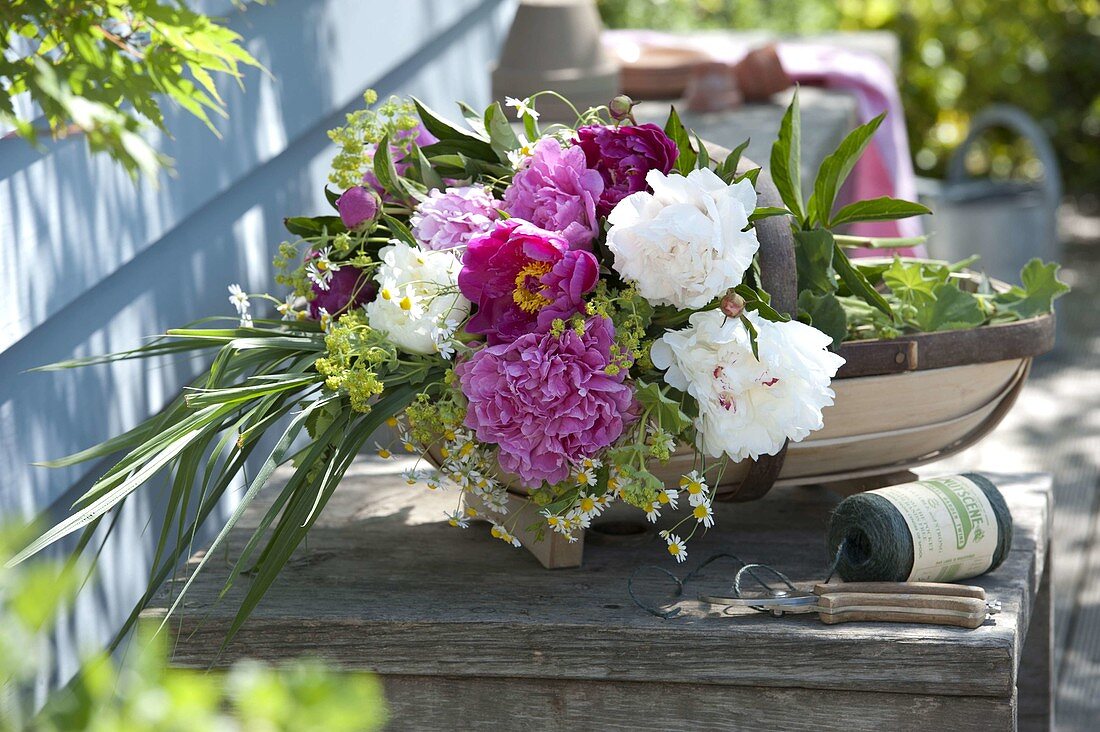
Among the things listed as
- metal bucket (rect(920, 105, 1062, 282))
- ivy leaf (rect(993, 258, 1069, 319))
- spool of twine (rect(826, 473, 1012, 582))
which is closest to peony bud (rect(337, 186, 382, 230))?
spool of twine (rect(826, 473, 1012, 582))

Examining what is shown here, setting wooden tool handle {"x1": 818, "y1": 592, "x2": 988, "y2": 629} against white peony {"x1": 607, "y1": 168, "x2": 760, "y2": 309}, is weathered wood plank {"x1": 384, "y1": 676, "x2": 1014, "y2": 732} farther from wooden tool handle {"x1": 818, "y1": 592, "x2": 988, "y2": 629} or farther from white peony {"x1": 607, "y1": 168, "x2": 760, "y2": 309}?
white peony {"x1": 607, "y1": 168, "x2": 760, "y2": 309}

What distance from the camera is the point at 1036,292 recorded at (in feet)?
4.53

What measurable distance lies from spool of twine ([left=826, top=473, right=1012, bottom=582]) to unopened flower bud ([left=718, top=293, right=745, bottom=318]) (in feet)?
0.84

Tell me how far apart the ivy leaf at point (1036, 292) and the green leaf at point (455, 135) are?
1.98ft

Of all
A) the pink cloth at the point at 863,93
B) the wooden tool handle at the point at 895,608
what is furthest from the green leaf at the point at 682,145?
the pink cloth at the point at 863,93

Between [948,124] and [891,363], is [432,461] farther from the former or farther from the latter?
[948,124]

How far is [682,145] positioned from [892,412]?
364 mm

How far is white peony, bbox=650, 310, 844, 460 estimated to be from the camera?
1.04 meters

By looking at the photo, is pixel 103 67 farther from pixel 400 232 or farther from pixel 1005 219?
pixel 1005 219

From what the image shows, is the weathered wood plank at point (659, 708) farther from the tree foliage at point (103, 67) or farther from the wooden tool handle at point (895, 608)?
the tree foliage at point (103, 67)

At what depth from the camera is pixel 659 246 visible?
1.01 m

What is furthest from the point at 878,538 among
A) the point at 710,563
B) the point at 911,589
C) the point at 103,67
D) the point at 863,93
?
the point at 863,93

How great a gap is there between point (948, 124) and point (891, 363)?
4.93 m

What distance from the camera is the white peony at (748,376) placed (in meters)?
1.04
